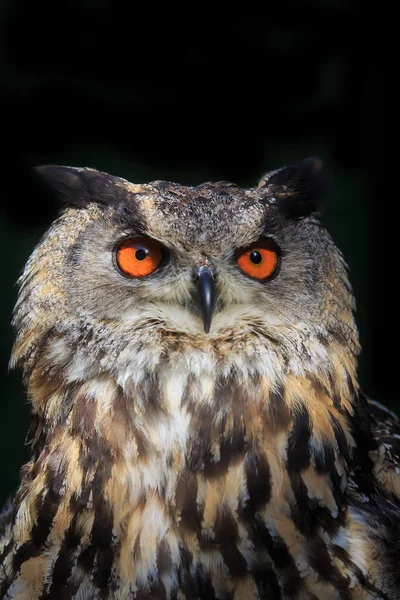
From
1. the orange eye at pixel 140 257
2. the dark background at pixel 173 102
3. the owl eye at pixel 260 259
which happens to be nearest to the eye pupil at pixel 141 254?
the orange eye at pixel 140 257

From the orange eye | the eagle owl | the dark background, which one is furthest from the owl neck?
the dark background

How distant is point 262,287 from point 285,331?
0.08 m

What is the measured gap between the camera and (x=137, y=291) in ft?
4.15

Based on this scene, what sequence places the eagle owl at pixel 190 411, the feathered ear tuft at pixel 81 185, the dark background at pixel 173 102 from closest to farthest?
the eagle owl at pixel 190 411 → the feathered ear tuft at pixel 81 185 → the dark background at pixel 173 102

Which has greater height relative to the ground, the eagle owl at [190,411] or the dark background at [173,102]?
the dark background at [173,102]

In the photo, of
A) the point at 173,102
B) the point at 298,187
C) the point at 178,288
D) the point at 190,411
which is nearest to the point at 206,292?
the point at 178,288

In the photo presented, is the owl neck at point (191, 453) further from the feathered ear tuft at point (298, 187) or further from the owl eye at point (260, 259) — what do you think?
the feathered ear tuft at point (298, 187)

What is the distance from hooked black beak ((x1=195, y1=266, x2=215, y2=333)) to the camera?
1.21 m

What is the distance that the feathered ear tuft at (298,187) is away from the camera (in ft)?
4.44

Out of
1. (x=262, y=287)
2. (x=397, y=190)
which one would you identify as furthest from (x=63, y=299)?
(x=397, y=190)

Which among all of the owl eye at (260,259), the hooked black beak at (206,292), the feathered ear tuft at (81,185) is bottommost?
the hooked black beak at (206,292)

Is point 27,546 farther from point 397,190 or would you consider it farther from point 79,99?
point 397,190

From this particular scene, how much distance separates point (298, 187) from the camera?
139cm

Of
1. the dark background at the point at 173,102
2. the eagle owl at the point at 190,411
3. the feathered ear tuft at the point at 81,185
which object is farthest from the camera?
the dark background at the point at 173,102
